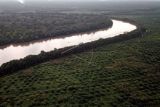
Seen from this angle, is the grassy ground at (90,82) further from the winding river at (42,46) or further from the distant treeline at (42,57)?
the winding river at (42,46)

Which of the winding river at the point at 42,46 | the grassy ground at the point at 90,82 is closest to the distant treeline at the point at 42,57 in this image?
the grassy ground at the point at 90,82

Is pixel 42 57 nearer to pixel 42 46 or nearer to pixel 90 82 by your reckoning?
pixel 90 82

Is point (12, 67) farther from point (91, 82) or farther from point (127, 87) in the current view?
point (127, 87)

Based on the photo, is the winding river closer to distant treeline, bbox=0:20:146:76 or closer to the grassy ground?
distant treeline, bbox=0:20:146:76

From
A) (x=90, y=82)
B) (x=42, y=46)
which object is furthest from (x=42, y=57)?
(x=42, y=46)

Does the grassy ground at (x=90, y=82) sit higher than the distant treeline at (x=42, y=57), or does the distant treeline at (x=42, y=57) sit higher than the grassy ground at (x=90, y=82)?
the distant treeline at (x=42, y=57)

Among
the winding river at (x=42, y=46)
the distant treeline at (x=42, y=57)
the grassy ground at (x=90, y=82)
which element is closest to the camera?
the grassy ground at (x=90, y=82)

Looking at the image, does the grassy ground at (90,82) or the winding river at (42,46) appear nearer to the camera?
the grassy ground at (90,82)

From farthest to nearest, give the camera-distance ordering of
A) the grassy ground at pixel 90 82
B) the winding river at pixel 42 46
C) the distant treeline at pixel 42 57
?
the winding river at pixel 42 46, the distant treeline at pixel 42 57, the grassy ground at pixel 90 82

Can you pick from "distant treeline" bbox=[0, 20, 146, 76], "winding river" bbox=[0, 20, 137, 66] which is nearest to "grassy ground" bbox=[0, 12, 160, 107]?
"distant treeline" bbox=[0, 20, 146, 76]
